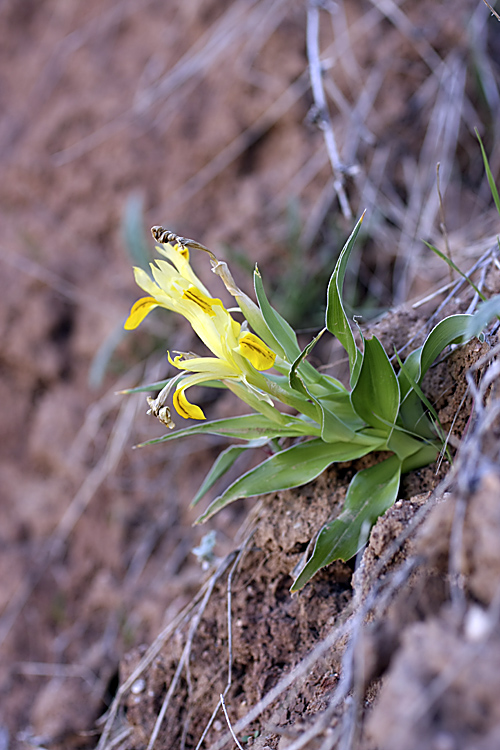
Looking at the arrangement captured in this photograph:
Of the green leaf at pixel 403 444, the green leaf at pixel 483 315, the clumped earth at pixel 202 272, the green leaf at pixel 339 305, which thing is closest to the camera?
the green leaf at pixel 483 315

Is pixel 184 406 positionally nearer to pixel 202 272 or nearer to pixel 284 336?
pixel 284 336

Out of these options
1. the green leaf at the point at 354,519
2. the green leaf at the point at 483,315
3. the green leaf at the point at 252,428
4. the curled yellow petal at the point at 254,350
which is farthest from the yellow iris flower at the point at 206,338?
the green leaf at the point at 483,315

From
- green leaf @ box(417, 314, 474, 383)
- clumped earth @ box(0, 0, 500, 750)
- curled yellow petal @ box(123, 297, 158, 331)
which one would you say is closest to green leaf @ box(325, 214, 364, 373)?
green leaf @ box(417, 314, 474, 383)

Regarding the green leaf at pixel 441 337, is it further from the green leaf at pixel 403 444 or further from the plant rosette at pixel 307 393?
the green leaf at pixel 403 444

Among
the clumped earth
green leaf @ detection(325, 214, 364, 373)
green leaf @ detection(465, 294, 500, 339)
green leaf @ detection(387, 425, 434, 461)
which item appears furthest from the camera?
the clumped earth

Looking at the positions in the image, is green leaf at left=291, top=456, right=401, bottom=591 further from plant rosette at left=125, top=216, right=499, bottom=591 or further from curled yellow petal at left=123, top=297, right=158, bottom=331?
curled yellow petal at left=123, top=297, right=158, bottom=331

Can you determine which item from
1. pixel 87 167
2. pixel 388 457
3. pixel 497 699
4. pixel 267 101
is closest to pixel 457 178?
pixel 267 101
